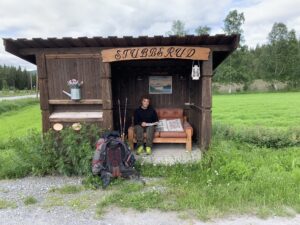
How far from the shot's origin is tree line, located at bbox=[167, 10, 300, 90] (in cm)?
4103

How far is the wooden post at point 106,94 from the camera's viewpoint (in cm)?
556

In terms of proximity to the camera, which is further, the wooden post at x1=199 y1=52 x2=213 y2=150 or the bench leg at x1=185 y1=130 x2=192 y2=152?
the bench leg at x1=185 y1=130 x2=192 y2=152

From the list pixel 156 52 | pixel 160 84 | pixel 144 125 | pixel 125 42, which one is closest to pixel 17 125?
pixel 160 84

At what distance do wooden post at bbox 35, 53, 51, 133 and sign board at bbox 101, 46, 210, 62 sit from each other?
1335 millimetres

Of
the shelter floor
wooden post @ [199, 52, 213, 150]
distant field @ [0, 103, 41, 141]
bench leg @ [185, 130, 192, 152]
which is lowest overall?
distant field @ [0, 103, 41, 141]

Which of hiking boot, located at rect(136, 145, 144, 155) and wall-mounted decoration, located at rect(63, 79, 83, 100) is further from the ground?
wall-mounted decoration, located at rect(63, 79, 83, 100)

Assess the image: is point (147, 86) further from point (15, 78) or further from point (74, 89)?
point (15, 78)

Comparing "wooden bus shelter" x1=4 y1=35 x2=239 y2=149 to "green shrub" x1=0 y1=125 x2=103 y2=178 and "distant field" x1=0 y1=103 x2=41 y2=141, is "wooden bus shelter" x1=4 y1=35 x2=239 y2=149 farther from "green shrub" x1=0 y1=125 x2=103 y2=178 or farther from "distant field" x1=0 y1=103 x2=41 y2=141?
"distant field" x1=0 y1=103 x2=41 y2=141

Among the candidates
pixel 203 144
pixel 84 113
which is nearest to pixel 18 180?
pixel 84 113

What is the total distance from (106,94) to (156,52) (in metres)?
1.28

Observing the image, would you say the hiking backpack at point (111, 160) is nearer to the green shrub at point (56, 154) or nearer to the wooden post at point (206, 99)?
the green shrub at point (56, 154)

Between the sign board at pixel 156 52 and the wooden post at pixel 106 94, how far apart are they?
24 cm

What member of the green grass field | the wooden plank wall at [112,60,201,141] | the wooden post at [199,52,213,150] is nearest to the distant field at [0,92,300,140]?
the wooden plank wall at [112,60,201,141]

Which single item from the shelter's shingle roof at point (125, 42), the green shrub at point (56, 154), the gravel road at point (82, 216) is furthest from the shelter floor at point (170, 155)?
the shelter's shingle roof at point (125, 42)
